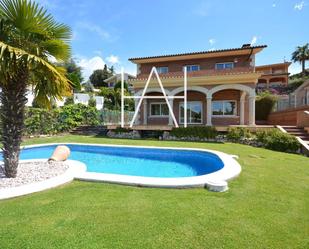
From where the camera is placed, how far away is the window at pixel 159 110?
24.2 m

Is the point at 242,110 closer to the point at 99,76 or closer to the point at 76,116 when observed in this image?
the point at 76,116

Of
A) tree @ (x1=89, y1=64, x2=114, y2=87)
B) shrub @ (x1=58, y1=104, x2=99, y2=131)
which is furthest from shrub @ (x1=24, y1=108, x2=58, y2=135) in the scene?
tree @ (x1=89, y1=64, x2=114, y2=87)

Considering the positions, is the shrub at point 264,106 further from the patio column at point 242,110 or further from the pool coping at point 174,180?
the pool coping at point 174,180

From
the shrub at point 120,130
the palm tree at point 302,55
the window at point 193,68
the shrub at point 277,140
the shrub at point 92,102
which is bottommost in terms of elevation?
the shrub at point 277,140

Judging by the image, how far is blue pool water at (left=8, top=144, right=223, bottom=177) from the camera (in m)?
10.4

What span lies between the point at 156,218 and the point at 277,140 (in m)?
12.4

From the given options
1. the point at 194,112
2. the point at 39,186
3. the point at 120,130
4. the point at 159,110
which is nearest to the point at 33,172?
the point at 39,186

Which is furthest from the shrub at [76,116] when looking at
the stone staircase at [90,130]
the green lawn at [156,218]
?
the green lawn at [156,218]

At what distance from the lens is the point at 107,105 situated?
139 feet

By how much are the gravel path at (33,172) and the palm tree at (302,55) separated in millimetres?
67607

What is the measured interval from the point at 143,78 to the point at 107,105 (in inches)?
818

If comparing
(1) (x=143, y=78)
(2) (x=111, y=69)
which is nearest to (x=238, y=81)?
(1) (x=143, y=78)

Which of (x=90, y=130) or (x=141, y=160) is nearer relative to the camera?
(x=141, y=160)

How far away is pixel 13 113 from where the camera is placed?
6.58 m
